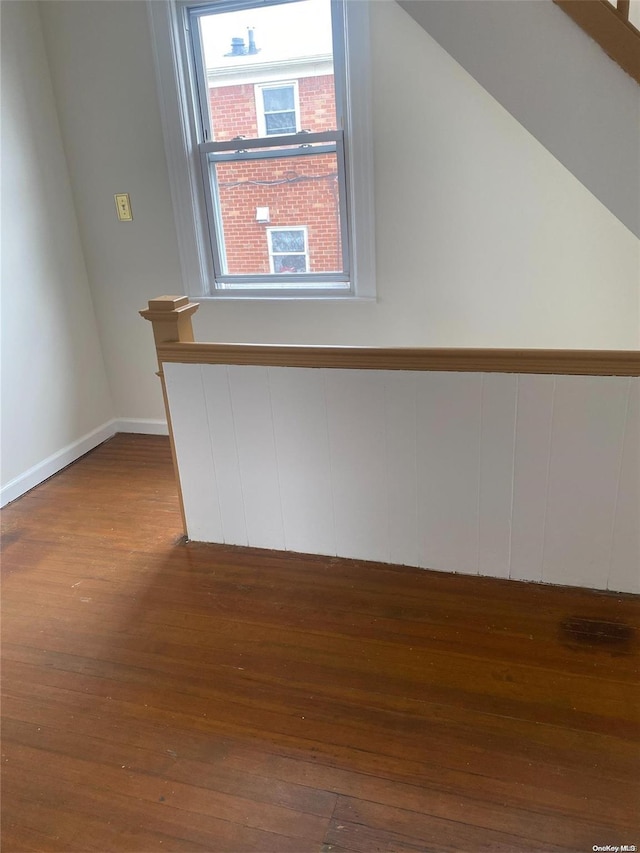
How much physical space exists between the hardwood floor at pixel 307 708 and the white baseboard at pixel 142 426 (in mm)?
1314

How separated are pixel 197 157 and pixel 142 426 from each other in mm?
1564

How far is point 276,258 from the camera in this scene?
3121mm

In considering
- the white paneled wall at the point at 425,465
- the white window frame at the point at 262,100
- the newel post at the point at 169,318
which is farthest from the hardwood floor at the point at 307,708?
the white window frame at the point at 262,100

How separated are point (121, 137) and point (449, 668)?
290cm

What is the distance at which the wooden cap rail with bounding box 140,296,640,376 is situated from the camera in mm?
1779

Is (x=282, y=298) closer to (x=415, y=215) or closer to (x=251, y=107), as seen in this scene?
(x=415, y=215)

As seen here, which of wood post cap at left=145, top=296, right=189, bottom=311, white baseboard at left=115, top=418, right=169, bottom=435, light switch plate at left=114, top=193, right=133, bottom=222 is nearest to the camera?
wood post cap at left=145, top=296, right=189, bottom=311

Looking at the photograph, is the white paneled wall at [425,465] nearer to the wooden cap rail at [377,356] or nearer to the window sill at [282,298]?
the wooden cap rail at [377,356]

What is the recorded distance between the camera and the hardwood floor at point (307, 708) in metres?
1.35

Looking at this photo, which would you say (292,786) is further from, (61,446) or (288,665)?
(61,446)

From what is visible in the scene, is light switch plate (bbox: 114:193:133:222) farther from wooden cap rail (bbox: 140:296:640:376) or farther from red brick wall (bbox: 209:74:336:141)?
wooden cap rail (bbox: 140:296:640:376)

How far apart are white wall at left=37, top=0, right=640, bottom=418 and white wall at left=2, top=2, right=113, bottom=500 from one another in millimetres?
109

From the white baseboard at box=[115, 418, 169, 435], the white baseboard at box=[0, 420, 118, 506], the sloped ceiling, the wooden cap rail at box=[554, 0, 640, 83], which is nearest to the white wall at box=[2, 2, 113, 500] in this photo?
the white baseboard at box=[0, 420, 118, 506]

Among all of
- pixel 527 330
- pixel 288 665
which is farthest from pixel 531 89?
pixel 288 665
